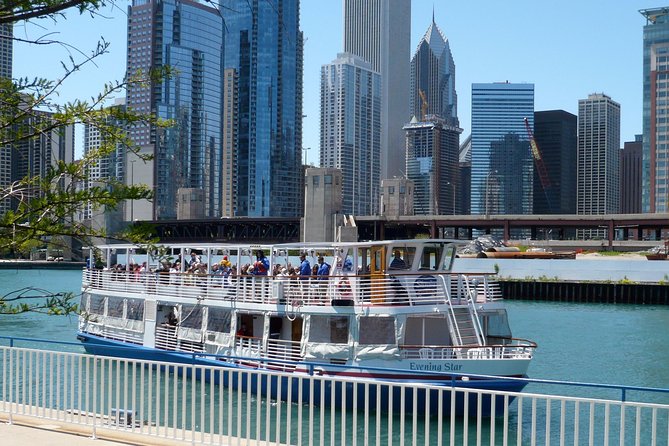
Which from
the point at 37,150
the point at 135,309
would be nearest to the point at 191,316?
the point at 135,309

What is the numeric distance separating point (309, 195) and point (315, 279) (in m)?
109

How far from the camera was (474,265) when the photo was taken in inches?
3420

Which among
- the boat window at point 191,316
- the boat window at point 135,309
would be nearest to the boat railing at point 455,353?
the boat window at point 191,316

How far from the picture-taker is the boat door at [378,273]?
23.2 m

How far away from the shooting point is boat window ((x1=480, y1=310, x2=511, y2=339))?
80.7ft

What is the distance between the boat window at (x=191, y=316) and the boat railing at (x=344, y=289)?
1.29 feet

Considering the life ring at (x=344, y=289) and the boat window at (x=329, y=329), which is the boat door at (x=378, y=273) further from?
the boat window at (x=329, y=329)

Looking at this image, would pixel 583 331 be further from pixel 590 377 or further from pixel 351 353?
pixel 351 353

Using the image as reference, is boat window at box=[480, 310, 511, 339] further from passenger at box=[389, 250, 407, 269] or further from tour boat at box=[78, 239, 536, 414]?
passenger at box=[389, 250, 407, 269]

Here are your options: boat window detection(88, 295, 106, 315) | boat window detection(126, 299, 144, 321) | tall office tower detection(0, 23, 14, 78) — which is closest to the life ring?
Answer: boat window detection(126, 299, 144, 321)

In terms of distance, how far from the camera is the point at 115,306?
108 ft

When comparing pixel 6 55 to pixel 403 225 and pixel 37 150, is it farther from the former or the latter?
pixel 403 225

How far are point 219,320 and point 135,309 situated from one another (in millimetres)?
5733

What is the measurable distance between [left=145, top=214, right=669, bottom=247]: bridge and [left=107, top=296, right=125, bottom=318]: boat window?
84.6 m
